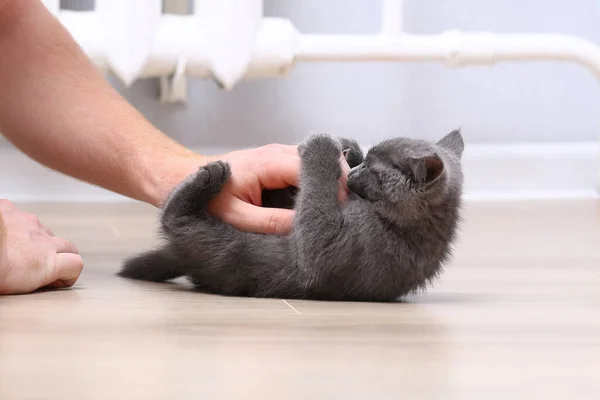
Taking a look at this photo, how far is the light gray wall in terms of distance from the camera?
272cm

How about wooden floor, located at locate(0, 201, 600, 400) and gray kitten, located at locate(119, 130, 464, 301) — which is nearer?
wooden floor, located at locate(0, 201, 600, 400)

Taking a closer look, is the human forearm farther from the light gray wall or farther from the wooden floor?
the light gray wall

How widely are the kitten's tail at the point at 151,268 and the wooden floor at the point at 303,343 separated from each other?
2cm

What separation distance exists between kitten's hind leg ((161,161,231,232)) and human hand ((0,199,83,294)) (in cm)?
13

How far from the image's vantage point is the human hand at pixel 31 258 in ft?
3.24

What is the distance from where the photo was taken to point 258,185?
1.07 meters

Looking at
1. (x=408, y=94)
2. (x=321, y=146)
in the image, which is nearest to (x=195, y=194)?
(x=321, y=146)

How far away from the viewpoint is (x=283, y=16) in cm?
269

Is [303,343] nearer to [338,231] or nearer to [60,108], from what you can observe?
[338,231]

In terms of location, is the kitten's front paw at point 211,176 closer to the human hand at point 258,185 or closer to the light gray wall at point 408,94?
the human hand at point 258,185

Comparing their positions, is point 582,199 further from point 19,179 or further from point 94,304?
point 94,304

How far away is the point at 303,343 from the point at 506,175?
2185 millimetres

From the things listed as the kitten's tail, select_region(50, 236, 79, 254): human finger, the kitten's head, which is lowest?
the kitten's tail

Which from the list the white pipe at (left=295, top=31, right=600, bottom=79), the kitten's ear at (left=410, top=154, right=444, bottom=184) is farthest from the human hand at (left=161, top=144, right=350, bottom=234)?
the white pipe at (left=295, top=31, right=600, bottom=79)
